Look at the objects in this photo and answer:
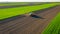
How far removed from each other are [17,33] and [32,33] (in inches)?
41.3

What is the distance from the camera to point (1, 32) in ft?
34.4

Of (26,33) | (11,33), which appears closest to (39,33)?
(26,33)

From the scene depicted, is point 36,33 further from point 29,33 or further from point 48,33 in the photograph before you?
point 48,33

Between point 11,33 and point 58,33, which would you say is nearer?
point 58,33

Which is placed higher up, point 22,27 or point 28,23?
point 22,27

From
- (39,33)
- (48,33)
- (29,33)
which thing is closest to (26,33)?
(29,33)

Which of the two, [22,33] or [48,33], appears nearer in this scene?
[48,33]

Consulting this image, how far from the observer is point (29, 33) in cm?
1052

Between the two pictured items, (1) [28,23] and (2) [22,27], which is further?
(1) [28,23]

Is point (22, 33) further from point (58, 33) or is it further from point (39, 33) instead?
point (58, 33)

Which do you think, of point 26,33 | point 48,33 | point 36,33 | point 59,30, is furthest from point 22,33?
point 59,30

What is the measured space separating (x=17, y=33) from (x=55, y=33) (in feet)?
8.72

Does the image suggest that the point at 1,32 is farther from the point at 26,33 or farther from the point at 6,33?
the point at 26,33

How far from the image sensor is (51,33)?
9.52 m
